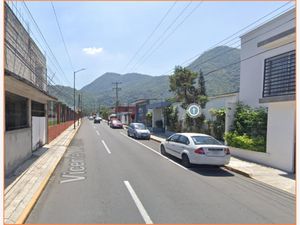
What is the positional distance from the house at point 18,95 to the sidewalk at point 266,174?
8914 millimetres

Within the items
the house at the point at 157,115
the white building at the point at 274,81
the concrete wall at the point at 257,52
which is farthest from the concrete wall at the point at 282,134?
the house at the point at 157,115

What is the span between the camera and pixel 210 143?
499 inches

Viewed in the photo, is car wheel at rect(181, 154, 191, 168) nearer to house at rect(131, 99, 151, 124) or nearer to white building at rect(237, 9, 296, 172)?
white building at rect(237, 9, 296, 172)

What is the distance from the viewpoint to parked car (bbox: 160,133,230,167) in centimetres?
1197

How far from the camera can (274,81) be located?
1655cm

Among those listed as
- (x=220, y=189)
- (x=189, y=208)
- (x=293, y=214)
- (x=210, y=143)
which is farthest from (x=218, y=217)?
(x=210, y=143)

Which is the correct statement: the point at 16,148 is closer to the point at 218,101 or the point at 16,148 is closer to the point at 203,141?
the point at 203,141

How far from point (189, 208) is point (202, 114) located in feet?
54.4

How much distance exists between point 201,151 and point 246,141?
4156 mm

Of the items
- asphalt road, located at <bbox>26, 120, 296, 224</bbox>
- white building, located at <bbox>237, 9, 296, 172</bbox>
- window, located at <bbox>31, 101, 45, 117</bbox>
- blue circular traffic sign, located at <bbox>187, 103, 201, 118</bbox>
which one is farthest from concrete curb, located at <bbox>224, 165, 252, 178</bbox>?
window, located at <bbox>31, 101, 45, 117</bbox>

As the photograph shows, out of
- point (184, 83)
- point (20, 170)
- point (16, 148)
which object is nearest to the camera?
point (20, 170)

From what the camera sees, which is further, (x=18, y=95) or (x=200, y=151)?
(x=18, y=95)

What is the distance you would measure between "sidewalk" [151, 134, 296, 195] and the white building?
0.65m

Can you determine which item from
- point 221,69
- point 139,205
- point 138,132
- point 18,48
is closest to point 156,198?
point 139,205
